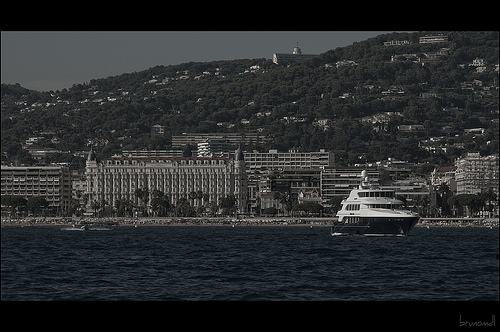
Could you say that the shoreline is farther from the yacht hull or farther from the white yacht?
the yacht hull

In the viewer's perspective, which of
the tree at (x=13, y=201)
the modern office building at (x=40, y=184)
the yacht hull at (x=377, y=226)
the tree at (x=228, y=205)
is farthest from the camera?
the modern office building at (x=40, y=184)

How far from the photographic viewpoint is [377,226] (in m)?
61.1

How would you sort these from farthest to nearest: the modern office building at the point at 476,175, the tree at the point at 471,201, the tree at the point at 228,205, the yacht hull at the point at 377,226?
the tree at the point at 228,205
the modern office building at the point at 476,175
the tree at the point at 471,201
the yacht hull at the point at 377,226

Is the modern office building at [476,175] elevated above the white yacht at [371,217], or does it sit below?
above

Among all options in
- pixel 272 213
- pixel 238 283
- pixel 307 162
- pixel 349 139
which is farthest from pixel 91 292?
pixel 349 139

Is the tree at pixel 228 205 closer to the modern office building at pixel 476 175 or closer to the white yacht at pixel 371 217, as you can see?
the modern office building at pixel 476 175

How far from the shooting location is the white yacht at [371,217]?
200 feet

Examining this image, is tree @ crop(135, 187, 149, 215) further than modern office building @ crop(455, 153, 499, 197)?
Yes

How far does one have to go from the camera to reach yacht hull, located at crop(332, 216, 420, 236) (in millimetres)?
61000

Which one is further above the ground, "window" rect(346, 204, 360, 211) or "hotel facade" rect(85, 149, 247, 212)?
"hotel facade" rect(85, 149, 247, 212)

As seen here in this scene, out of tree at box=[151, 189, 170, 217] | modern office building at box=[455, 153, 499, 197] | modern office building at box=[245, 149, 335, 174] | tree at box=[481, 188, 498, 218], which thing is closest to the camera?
tree at box=[481, 188, 498, 218]

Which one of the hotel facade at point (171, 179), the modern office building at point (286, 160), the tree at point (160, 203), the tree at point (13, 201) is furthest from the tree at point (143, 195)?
the modern office building at point (286, 160)

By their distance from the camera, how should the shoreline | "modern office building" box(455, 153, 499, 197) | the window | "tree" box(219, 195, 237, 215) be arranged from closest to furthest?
the window
the shoreline
"modern office building" box(455, 153, 499, 197)
"tree" box(219, 195, 237, 215)

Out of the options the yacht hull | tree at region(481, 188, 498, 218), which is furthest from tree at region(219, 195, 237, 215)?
the yacht hull
